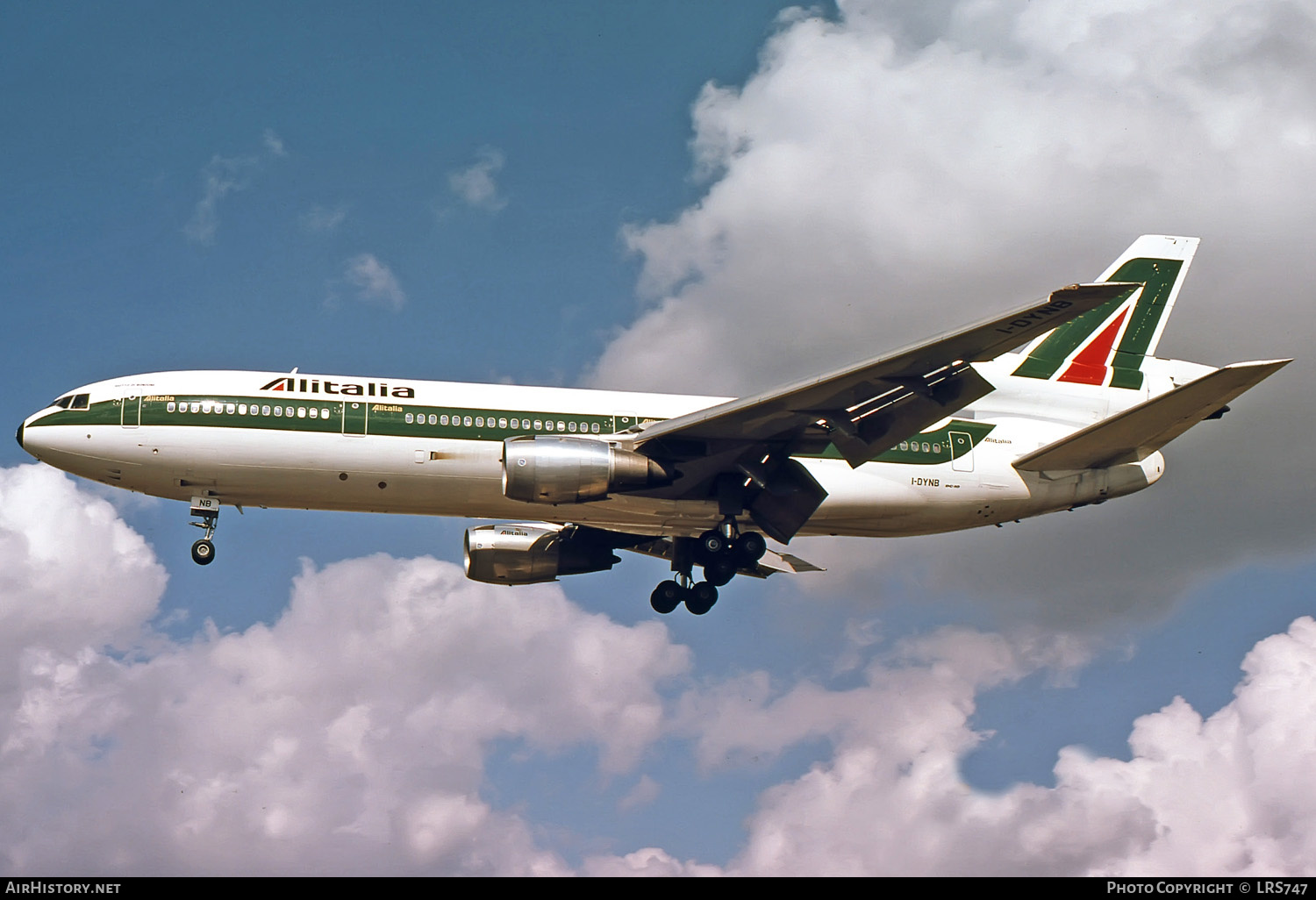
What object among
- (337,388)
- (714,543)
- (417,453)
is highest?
(337,388)

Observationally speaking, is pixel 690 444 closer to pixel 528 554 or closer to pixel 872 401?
pixel 872 401

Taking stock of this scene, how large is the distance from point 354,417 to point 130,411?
18.1ft

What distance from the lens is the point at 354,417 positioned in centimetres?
3266

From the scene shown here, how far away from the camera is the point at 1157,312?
38.2 m

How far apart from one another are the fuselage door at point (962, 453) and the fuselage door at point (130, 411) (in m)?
20.4

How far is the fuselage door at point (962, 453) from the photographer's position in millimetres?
34969

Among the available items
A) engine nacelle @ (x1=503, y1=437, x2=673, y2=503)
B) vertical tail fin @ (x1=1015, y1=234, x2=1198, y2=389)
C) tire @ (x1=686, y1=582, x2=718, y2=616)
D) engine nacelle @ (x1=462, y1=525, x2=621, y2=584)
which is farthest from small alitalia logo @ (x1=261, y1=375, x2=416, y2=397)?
vertical tail fin @ (x1=1015, y1=234, x2=1198, y2=389)

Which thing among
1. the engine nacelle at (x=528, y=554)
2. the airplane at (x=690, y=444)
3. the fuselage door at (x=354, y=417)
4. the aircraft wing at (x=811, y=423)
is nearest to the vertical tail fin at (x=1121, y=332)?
the airplane at (x=690, y=444)

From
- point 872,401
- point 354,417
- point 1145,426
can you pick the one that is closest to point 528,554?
point 354,417

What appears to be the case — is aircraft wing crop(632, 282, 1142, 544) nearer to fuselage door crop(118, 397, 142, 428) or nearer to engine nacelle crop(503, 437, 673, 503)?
engine nacelle crop(503, 437, 673, 503)

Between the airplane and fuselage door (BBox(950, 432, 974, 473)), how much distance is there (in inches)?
2.0

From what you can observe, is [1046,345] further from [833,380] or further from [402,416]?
[402,416]

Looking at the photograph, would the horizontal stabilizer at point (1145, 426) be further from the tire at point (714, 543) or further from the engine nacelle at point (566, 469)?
the engine nacelle at point (566, 469)
